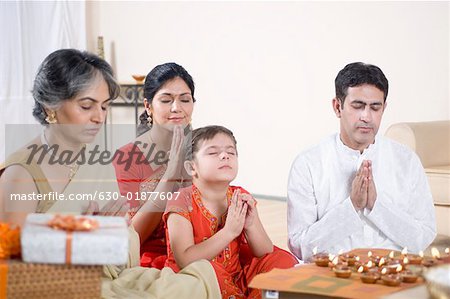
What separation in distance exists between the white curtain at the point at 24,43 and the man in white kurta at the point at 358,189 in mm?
3970

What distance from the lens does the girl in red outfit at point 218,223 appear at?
101 inches

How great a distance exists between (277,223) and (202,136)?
274 centimetres

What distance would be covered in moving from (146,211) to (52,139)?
0.55 meters

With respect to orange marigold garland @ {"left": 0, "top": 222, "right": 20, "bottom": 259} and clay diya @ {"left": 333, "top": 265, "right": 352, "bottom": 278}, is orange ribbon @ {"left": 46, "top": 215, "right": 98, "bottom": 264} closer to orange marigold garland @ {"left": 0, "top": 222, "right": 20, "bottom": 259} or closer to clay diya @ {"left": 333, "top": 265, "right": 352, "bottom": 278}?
orange marigold garland @ {"left": 0, "top": 222, "right": 20, "bottom": 259}

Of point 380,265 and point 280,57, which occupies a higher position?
point 280,57

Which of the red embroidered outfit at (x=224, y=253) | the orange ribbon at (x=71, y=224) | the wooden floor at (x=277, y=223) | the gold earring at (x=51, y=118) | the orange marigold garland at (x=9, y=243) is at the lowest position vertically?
the wooden floor at (x=277, y=223)

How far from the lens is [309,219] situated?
9.12ft

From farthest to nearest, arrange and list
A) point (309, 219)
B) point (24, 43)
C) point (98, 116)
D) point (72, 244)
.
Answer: point (24, 43), point (309, 219), point (98, 116), point (72, 244)

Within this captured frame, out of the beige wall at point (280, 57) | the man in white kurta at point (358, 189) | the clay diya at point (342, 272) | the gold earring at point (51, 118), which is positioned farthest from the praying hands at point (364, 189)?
the beige wall at point (280, 57)

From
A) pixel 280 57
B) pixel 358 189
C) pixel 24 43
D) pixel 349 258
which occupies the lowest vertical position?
pixel 349 258

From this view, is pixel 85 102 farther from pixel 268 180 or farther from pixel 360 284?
pixel 268 180

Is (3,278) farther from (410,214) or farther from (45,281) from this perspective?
(410,214)

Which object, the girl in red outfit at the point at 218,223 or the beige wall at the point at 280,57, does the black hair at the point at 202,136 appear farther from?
the beige wall at the point at 280,57

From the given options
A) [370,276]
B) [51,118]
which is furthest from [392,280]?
[51,118]
